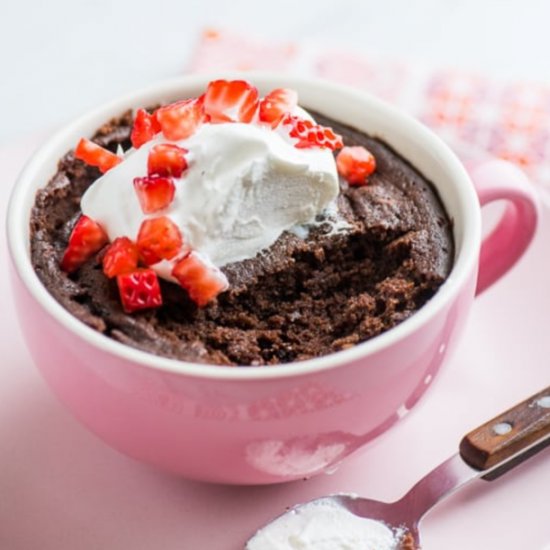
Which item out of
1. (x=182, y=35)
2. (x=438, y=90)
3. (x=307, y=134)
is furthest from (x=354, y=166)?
(x=182, y=35)

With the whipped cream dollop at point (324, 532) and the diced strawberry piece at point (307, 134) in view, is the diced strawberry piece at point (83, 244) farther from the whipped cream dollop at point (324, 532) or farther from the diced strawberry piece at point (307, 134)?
the whipped cream dollop at point (324, 532)

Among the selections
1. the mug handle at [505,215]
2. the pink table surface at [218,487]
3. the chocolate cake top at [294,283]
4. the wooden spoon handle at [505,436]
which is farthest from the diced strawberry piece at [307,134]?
the wooden spoon handle at [505,436]

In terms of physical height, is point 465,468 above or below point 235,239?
below

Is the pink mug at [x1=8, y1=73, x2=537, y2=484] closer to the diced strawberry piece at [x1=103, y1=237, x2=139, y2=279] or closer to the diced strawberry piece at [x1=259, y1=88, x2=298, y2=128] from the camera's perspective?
the diced strawberry piece at [x1=103, y1=237, x2=139, y2=279]

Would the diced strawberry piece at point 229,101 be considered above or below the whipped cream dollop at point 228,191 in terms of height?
above

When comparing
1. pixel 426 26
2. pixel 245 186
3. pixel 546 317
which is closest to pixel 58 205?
pixel 245 186

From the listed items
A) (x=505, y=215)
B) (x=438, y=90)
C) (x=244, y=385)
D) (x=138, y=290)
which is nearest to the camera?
(x=244, y=385)

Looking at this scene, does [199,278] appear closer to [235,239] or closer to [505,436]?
[235,239]

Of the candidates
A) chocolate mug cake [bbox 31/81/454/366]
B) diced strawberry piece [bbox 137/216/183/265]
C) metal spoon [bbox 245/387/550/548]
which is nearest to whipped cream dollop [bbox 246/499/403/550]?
metal spoon [bbox 245/387/550/548]
